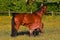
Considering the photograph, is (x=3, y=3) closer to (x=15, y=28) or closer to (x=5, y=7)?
(x=5, y=7)

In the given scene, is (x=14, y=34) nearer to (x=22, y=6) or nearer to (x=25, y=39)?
(x=25, y=39)

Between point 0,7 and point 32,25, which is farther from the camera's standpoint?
point 0,7

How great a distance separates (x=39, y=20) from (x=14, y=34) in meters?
1.71

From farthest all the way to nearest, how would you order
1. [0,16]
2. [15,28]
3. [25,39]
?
[0,16] → [15,28] → [25,39]

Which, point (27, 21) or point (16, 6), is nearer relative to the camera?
point (27, 21)

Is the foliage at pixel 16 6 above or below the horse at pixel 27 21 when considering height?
below

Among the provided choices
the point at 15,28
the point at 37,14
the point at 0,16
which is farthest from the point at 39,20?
the point at 0,16

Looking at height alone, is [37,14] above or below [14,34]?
above

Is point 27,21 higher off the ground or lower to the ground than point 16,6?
higher

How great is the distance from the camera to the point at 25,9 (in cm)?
3145

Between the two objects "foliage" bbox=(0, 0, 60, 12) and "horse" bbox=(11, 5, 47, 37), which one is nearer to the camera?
"horse" bbox=(11, 5, 47, 37)

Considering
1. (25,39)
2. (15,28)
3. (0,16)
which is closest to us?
(25,39)

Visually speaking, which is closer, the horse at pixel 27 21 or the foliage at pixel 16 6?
the horse at pixel 27 21

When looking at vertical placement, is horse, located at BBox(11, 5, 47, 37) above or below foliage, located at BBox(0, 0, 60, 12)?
above
